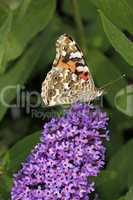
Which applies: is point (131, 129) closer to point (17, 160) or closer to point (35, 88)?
point (35, 88)

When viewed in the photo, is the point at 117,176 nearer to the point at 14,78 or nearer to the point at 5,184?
the point at 5,184

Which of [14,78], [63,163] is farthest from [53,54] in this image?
[63,163]

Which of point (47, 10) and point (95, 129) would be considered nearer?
point (95, 129)

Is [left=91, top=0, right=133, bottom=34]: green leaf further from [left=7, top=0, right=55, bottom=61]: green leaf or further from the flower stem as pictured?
the flower stem

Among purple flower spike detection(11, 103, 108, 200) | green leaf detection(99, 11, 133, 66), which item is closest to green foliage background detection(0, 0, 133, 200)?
green leaf detection(99, 11, 133, 66)

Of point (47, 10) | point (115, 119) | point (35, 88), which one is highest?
point (47, 10)

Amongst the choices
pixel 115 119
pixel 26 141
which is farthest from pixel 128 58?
pixel 115 119

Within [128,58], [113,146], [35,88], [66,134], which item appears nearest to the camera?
[128,58]

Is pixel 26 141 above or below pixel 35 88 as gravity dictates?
below
